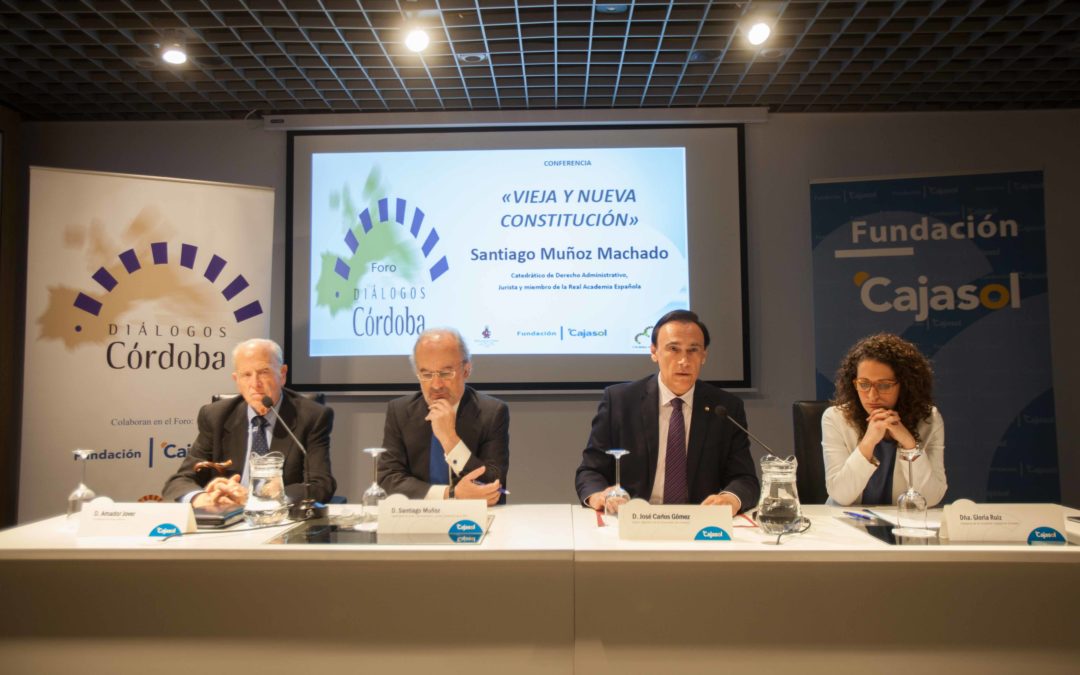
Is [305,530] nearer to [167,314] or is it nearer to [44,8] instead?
[167,314]

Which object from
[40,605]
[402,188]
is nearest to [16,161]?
[402,188]

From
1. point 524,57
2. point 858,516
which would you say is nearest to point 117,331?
point 524,57

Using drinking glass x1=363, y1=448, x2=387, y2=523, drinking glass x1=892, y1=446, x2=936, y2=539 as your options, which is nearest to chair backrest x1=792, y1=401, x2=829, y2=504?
drinking glass x1=892, y1=446, x2=936, y2=539

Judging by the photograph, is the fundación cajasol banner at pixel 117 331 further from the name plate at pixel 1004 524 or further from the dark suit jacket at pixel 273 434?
the name plate at pixel 1004 524

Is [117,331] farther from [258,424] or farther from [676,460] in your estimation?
[676,460]

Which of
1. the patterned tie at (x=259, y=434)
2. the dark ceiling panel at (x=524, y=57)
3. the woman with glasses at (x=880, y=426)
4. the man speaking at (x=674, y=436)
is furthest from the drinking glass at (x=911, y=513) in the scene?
the dark ceiling panel at (x=524, y=57)

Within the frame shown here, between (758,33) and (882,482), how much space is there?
221cm

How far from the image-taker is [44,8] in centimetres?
314

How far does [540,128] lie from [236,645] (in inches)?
135

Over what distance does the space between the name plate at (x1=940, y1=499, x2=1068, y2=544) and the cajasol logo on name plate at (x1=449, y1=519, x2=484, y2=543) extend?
3.45 ft

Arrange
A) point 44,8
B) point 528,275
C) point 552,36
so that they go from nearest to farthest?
point 44,8 → point 552,36 → point 528,275

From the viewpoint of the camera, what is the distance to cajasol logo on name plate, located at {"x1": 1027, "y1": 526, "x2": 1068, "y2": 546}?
1.57 m

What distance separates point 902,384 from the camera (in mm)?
2439

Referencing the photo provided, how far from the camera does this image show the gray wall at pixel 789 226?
4273 mm
